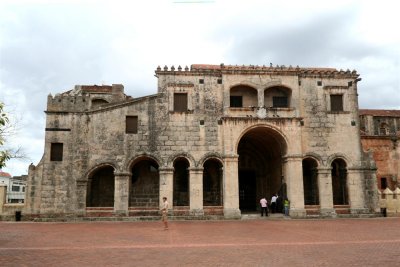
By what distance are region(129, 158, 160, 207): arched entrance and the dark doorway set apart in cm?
752

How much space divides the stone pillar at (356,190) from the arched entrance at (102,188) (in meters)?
17.0

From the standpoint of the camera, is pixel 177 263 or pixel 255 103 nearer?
pixel 177 263

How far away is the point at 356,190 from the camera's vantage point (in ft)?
87.9

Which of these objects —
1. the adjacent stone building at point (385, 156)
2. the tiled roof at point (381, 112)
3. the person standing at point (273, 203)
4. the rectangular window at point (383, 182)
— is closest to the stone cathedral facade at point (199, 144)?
the person standing at point (273, 203)

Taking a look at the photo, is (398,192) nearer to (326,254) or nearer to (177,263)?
(326,254)

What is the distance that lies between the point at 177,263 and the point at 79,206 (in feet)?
55.9

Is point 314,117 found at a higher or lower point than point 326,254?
higher

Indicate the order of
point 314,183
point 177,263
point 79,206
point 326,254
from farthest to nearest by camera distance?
point 314,183, point 79,206, point 326,254, point 177,263

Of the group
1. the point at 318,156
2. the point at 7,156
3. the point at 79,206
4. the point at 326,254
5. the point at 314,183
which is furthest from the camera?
the point at 314,183

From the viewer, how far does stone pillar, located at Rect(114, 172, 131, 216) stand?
25062 mm

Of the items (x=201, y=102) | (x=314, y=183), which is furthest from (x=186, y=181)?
(x=314, y=183)

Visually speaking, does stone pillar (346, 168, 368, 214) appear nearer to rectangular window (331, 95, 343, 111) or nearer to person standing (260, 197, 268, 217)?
rectangular window (331, 95, 343, 111)

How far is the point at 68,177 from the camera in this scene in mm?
25109

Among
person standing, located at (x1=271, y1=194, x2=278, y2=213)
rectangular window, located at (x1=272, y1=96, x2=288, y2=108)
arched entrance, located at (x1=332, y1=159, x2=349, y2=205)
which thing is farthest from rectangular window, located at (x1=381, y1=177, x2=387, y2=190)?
rectangular window, located at (x1=272, y1=96, x2=288, y2=108)
